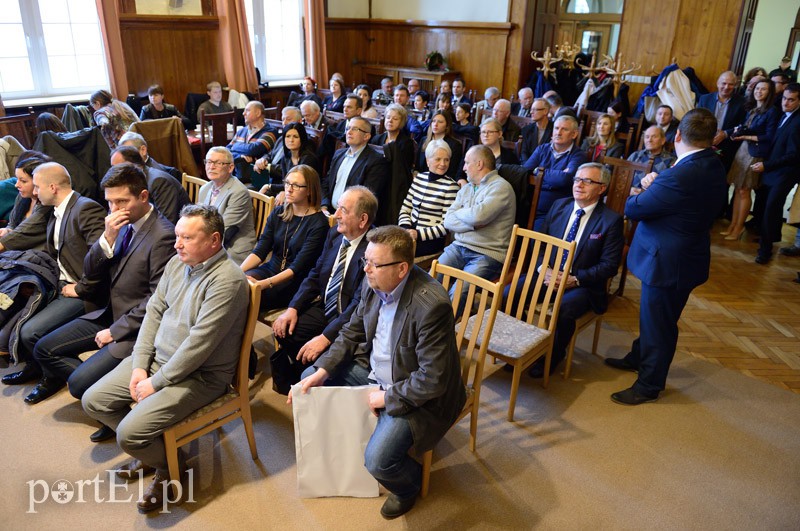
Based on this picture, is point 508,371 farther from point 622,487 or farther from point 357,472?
point 357,472

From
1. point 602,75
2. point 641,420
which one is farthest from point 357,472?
point 602,75

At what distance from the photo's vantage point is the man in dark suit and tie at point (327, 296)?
8.64 ft

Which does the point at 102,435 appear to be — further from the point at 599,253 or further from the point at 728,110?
the point at 728,110

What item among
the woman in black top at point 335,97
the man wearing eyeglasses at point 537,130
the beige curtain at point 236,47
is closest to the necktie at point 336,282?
the man wearing eyeglasses at point 537,130

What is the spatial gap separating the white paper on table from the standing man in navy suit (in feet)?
4.83

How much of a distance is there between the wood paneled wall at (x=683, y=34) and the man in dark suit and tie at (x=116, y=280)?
696 centimetres

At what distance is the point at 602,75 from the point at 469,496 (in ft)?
22.1

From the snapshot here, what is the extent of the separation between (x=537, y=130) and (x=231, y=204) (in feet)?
9.47

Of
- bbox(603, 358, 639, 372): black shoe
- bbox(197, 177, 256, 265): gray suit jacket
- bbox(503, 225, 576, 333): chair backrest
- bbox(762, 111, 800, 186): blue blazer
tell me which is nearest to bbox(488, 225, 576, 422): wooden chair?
bbox(503, 225, 576, 333): chair backrest

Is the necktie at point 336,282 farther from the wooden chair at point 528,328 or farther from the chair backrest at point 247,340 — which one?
the wooden chair at point 528,328

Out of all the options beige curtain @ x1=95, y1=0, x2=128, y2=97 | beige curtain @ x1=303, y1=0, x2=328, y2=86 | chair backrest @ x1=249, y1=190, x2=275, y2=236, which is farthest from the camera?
beige curtain @ x1=303, y1=0, x2=328, y2=86

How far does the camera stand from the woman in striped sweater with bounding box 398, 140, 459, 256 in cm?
364

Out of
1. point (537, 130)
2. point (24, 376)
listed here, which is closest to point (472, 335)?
point (24, 376)

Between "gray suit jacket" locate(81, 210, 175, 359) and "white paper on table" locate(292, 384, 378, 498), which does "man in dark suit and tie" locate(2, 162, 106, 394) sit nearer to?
"gray suit jacket" locate(81, 210, 175, 359)
